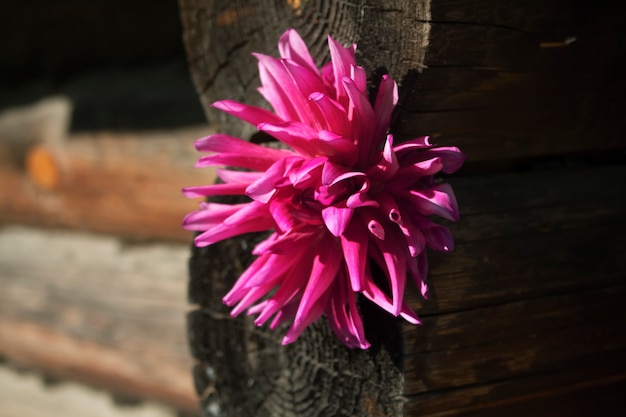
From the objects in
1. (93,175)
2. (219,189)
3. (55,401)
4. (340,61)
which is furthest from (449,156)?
(55,401)

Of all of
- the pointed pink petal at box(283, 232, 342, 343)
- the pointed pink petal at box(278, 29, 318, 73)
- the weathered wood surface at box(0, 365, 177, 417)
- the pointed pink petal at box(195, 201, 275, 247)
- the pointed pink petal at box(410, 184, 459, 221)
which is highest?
the pointed pink petal at box(278, 29, 318, 73)

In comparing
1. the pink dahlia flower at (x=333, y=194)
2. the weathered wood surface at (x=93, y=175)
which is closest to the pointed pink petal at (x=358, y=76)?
the pink dahlia flower at (x=333, y=194)

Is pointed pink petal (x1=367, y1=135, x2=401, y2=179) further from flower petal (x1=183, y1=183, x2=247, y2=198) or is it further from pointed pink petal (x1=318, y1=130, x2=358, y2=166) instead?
flower petal (x1=183, y1=183, x2=247, y2=198)

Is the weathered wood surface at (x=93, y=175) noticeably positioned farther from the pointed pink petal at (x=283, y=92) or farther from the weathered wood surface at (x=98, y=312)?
the pointed pink petal at (x=283, y=92)

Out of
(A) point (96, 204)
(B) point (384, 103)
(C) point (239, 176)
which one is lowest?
(A) point (96, 204)

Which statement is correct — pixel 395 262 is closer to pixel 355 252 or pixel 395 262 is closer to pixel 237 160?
pixel 355 252

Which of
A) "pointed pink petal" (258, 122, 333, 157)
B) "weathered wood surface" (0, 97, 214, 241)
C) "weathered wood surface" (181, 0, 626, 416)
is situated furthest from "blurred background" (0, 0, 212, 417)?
"pointed pink petal" (258, 122, 333, 157)

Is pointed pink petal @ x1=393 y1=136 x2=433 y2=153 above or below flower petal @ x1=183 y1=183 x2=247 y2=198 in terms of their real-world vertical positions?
above

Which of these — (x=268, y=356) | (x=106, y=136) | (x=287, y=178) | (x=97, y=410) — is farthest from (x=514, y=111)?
(x=97, y=410)
